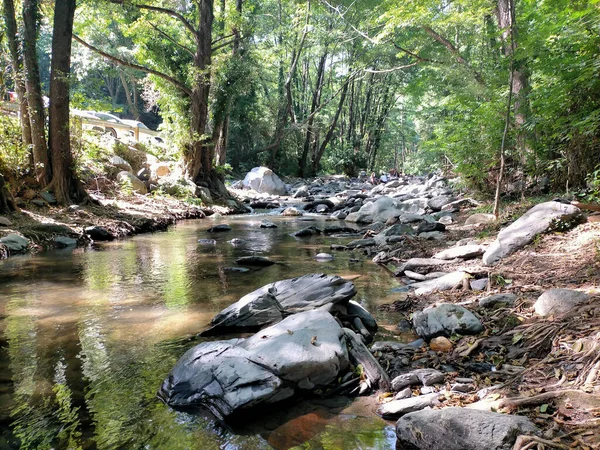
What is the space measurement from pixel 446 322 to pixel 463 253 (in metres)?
2.52

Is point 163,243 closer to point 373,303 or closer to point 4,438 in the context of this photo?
point 373,303

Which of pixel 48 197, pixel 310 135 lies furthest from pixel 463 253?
pixel 310 135

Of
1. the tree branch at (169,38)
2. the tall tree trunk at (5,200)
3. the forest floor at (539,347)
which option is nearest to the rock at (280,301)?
the forest floor at (539,347)

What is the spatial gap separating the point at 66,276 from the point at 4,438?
3.91 meters

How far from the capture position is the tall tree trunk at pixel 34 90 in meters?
8.99

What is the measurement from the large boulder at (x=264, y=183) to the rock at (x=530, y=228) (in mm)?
16873

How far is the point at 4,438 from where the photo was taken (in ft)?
7.30

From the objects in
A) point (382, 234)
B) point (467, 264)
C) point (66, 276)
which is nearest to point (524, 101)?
point (382, 234)

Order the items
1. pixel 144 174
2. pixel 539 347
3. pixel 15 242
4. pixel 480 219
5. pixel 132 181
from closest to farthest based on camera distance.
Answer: pixel 539 347 → pixel 15 242 → pixel 480 219 → pixel 132 181 → pixel 144 174

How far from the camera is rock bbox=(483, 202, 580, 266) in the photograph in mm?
5000

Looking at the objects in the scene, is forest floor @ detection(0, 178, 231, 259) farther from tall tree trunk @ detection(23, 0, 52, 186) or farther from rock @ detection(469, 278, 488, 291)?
rock @ detection(469, 278, 488, 291)

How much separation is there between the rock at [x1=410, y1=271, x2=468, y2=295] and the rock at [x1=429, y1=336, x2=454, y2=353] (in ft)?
4.38

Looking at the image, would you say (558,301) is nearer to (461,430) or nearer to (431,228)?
(461,430)

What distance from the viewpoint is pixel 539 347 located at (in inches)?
115
